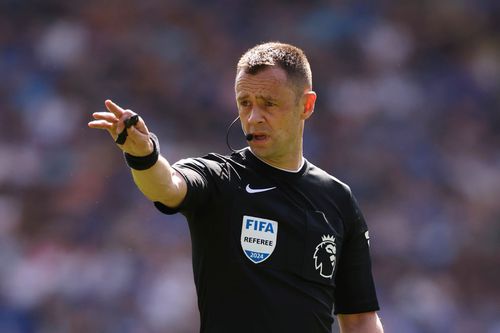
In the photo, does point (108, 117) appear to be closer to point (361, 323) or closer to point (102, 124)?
point (102, 124)

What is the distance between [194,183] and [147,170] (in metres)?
0.33

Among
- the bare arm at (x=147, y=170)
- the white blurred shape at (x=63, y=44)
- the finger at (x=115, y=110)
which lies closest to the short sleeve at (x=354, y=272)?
the bare arm at (x=147, y=170)

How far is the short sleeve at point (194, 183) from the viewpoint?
412cm

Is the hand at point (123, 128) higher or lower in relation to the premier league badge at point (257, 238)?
higher

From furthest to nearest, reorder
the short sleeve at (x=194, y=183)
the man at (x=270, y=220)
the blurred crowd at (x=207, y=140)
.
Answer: the blurred crowd at (x=207, y=140), the man at (x=270, y=220), the short sleeve at (x=194, y=183)

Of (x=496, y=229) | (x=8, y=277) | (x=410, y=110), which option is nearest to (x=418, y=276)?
(x=496, y=229)

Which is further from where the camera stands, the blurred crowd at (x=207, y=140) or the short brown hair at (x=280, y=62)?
the blurred crowd at (x=207, y=140)

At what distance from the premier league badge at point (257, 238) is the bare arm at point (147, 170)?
1.24 feet

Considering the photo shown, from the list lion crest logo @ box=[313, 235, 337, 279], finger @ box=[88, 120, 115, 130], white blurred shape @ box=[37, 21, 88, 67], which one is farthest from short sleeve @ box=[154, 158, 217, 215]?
white blurred shape @ box=[37, 21, 88, 67]

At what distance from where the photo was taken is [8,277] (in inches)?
432

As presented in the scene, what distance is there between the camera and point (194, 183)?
4.19m

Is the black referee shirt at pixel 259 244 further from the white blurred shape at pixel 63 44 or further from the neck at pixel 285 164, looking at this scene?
the white blurred shape at pixel 63 44

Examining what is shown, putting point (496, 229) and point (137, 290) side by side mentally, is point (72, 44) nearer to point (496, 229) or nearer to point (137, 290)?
point (137, 290)

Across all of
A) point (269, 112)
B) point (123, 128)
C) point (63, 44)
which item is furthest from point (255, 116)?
point (63, 44)
